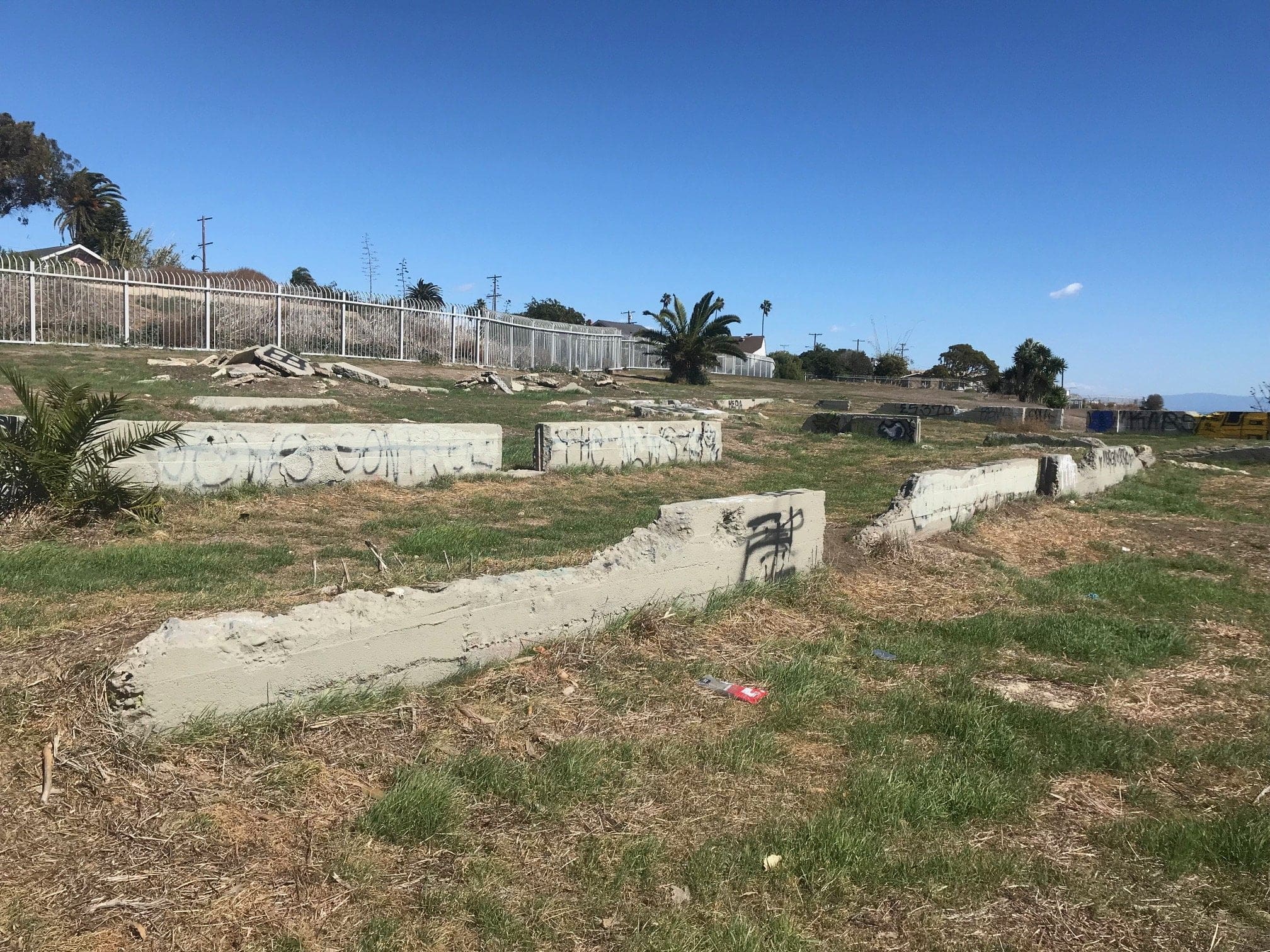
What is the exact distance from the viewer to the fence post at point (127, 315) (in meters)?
20.3

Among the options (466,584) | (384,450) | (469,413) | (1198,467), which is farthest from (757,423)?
(466,584)

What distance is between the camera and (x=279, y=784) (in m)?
3.15

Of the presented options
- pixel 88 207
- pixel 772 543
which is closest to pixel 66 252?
pixel 88 207

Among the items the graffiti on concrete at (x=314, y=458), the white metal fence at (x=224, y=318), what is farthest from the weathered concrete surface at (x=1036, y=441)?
the white metal fence at (x=224, y=318)

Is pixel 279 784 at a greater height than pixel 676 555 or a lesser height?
lesser

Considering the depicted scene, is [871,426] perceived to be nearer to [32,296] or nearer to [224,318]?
[224,318]

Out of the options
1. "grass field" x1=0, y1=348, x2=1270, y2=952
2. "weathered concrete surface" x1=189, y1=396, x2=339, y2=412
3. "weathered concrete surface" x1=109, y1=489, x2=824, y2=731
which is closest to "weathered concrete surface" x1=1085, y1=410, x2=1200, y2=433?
"weathered concrete surface" x1=189, y1=396, x2=339, y2=412

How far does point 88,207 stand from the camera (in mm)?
44344

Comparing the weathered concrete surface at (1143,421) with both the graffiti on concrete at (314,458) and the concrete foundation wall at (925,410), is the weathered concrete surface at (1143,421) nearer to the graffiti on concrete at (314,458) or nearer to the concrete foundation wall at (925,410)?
the concrete foundation wall at (925,410)

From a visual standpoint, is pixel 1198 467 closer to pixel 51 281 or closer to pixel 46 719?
pixel 46 719

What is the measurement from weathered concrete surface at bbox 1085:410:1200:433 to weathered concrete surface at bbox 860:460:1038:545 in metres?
22.7

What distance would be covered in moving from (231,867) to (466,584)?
5.87ft

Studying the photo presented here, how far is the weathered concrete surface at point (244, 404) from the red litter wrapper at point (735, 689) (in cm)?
1000

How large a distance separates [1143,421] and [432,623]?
3273 centimetres
